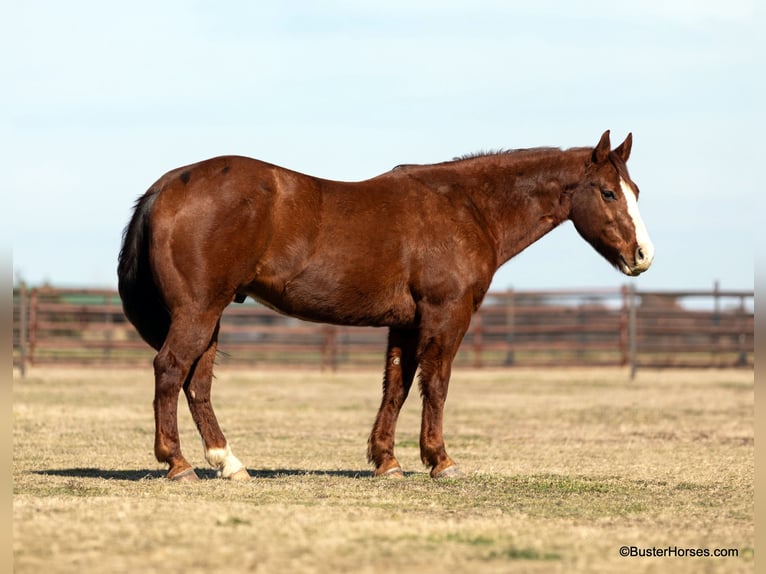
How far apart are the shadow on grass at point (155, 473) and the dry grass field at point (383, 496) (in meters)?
0.02

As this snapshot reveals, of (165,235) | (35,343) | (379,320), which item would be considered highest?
(165,235)

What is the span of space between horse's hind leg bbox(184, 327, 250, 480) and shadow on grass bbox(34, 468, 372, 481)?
34 centimetres

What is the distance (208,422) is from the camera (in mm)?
7719

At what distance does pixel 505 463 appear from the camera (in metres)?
9.35

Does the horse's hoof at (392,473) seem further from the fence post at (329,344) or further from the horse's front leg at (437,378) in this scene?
the fence post at (329,344)

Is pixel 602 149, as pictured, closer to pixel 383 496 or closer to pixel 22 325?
pixel 383 496

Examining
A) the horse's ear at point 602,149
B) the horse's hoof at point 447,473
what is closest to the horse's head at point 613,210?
the horse's ear at point 602,149

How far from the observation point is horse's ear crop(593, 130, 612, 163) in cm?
843

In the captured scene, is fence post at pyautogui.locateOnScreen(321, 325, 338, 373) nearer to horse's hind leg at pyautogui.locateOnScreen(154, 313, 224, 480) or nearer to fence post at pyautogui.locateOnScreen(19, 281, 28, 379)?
fence post at pyautogui.locateOnScreen(19, 281, 28, 379)

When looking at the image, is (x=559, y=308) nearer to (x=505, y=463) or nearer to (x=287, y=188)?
(x=505, y=463)

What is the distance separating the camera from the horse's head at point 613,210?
8391 millimetres

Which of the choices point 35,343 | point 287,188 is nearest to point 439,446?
point 287,188

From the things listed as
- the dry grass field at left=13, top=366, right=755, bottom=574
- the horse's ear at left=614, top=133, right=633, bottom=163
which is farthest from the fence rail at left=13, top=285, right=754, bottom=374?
the horse's ear at left=614, top=133, right=633, bottom=163

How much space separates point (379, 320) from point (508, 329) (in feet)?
62.3
